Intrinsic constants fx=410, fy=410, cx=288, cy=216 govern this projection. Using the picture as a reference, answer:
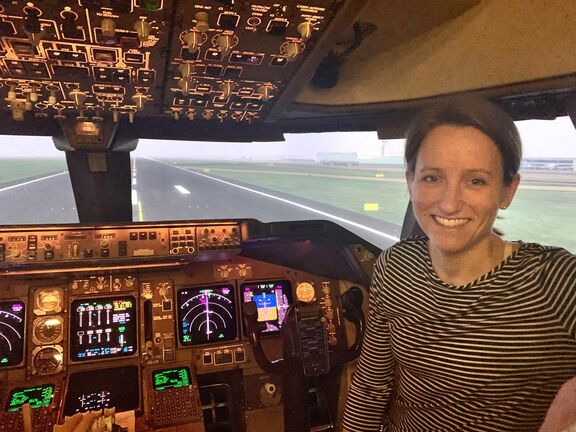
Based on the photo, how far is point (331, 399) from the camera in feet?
7.98

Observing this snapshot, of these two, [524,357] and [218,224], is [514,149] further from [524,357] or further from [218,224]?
[218,224]

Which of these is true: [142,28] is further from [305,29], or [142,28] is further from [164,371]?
[164,371]

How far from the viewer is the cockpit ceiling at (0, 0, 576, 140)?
1241mm

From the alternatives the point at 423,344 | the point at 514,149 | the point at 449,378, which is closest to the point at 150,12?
the point at 514,149

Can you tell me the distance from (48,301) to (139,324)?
47 cm

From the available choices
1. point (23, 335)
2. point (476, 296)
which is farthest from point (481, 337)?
point (23, 335)

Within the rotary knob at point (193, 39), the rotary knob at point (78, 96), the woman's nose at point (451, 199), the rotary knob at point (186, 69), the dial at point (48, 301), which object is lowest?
the dial at point (48, 301)

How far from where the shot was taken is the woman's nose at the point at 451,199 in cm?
112

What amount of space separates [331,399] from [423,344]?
141cm

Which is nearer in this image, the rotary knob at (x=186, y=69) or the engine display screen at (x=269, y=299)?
the rotary knob at (x=186, y=69)

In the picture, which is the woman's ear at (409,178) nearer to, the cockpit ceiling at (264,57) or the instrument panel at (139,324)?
the cockpit ceiling at (264,57)

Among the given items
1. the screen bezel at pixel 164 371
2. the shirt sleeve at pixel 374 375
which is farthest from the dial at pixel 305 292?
the shirt sleeve at pixel 374 375

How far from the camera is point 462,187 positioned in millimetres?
1132

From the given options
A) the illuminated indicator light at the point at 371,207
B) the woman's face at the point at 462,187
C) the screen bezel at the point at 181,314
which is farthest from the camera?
the illuminated indicator light at the point at 371,207
